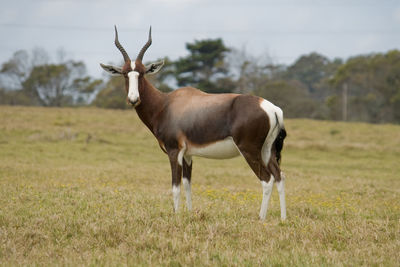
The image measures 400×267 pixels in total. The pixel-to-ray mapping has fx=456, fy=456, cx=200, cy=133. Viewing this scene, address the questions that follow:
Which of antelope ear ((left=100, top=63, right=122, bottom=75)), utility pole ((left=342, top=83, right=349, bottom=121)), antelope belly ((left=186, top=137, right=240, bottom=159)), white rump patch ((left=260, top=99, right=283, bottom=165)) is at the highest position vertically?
antelope ear ((left=100, top=63, right=122, bottom=75))

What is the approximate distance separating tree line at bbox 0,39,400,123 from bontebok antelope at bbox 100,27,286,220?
124 feet

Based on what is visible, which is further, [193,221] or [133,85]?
[133,85]

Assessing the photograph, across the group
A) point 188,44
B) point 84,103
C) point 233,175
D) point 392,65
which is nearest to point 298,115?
point 392,65

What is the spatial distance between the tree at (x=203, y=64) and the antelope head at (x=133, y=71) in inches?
1526

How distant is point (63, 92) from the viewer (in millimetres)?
60438

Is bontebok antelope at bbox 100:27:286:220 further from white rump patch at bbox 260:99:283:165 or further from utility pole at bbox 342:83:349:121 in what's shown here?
utility pole at bbox 342:83:349:121

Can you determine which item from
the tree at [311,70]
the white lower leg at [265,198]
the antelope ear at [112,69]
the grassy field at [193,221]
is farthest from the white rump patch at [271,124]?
the tree at [311,70]

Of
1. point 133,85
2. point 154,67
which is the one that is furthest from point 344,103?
point 133,85

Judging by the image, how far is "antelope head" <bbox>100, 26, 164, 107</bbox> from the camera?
7766 millimetres

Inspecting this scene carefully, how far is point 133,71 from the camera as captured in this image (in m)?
8.00

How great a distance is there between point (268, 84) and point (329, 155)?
31536mm

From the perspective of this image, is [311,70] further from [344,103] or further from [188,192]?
[188,192]

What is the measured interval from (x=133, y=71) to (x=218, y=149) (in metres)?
2.03

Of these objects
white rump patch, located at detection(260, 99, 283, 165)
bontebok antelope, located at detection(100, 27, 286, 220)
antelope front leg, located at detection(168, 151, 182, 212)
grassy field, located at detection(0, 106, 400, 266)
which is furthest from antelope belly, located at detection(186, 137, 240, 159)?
grassy field, located at detection(0, 106, 400, 266)
